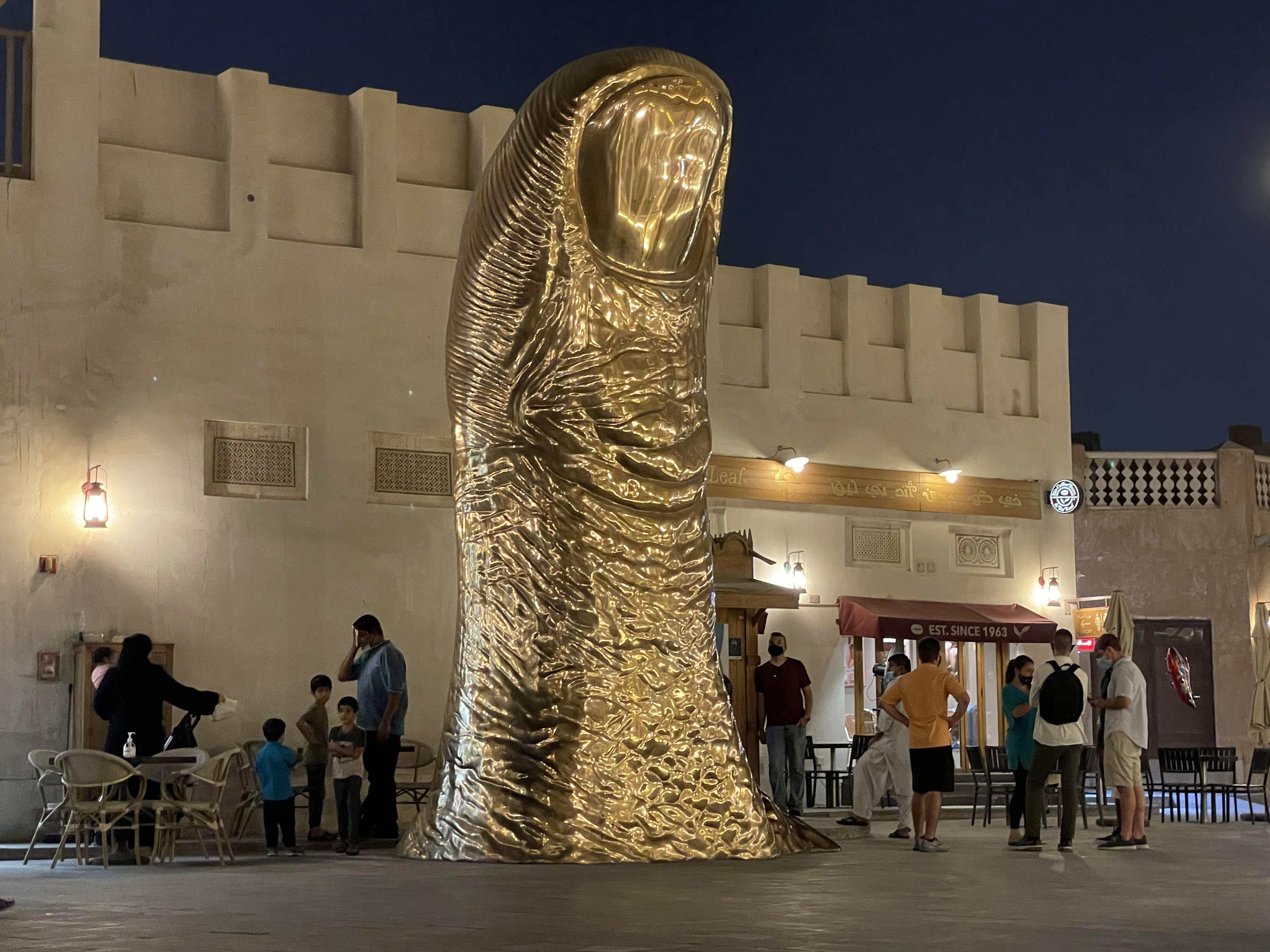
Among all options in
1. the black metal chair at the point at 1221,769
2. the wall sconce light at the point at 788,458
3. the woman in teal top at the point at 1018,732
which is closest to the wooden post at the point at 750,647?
the wall sconce light at the point at 788,458

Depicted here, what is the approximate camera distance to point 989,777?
1337 centimetres

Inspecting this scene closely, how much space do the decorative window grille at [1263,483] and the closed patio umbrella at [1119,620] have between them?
485 centimetres

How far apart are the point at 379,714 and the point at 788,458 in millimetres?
7923

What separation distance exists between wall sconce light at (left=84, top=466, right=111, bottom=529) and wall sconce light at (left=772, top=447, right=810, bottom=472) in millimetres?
7118

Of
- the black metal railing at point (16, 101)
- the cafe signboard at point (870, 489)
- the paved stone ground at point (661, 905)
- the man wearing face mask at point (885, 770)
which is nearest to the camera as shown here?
the paved stone ground at point (661, 905)

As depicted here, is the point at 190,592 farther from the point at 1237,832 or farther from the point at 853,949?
the point at 853,949

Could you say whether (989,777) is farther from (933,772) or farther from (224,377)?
(224,377)

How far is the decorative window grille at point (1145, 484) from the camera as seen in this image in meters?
21.3

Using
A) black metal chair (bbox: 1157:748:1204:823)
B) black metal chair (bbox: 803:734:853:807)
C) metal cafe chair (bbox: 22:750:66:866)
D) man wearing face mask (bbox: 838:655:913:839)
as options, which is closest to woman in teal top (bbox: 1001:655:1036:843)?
man wearing face mask (bbox: 838:655:913:839)

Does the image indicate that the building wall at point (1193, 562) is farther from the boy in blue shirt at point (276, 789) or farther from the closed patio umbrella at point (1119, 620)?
the boy in blue shirt at point (276, 789)

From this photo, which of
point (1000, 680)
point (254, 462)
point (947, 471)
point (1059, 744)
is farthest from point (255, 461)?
point (1000, 680)

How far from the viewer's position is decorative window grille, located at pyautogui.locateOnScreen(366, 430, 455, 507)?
14016 millimetres

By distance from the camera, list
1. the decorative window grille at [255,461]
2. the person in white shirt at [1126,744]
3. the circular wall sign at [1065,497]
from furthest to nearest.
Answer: the circular wall sign at [1065,497]
the decorative window grille at [255,461]
the person in white shirt at [1126,744]

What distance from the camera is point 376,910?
5.64m
